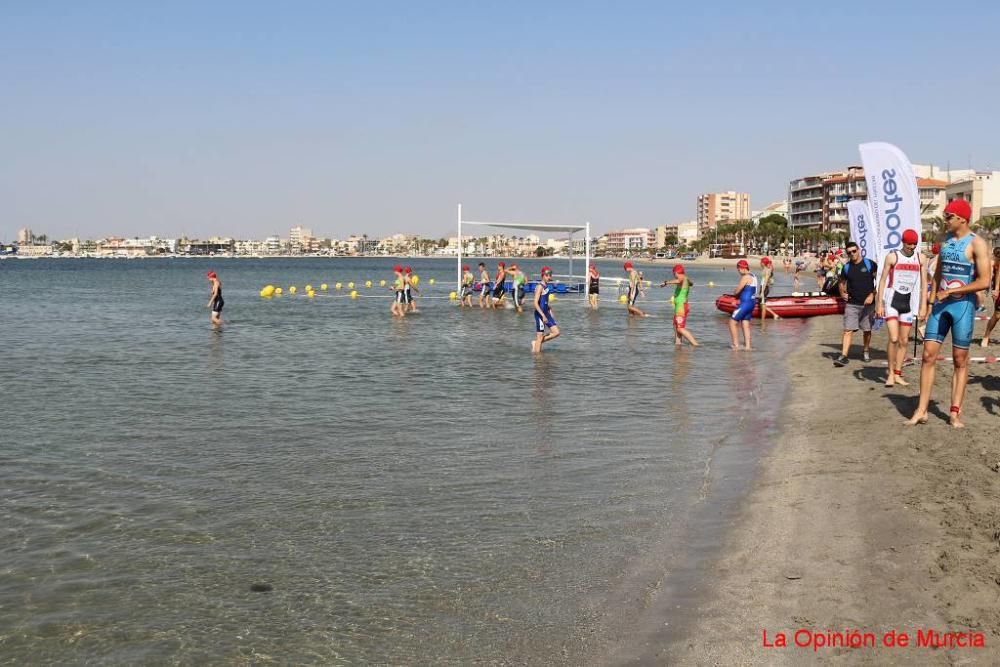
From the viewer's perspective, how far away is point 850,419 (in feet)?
29.4

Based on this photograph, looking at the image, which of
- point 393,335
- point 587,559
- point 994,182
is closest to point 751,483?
point 587,559

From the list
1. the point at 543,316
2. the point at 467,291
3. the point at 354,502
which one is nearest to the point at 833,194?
the point at 467,291

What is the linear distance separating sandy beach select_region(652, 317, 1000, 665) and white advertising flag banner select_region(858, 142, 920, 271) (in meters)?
3.73

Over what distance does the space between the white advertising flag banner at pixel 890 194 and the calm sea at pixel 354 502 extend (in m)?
2.57

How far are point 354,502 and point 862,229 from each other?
10.4 metres

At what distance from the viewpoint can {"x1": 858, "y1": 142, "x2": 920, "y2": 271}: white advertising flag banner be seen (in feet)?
38.1

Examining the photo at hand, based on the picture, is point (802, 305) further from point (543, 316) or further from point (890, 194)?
point (890, 194)

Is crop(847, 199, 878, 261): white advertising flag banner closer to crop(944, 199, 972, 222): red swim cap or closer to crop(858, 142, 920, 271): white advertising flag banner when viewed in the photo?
crop(858, 142, 920, 271): white advertising flag banner

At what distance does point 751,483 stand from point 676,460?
0.98 m

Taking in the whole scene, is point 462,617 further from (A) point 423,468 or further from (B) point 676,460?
(B) point 676,460

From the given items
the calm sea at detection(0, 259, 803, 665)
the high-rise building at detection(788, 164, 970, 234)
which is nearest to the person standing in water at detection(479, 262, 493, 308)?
the calm sea at detection(0, 259, 803, 665)

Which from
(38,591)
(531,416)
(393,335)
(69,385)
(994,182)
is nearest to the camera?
(38,591)

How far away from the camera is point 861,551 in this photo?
4996mm

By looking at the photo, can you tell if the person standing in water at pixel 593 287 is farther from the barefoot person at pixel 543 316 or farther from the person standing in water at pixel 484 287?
the barefoot person at pixel 543 316
